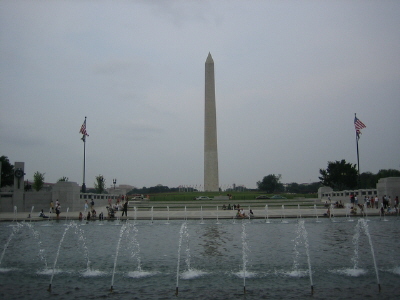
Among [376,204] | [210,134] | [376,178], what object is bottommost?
[376,204]

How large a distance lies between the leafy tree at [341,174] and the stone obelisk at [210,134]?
2451cm

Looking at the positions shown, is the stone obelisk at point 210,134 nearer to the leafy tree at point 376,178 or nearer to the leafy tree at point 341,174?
the leafy tree at point 341,174

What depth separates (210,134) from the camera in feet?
198

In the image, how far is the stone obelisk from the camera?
59.3 meters

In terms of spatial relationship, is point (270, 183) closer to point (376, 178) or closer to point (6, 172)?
point (376, 178)

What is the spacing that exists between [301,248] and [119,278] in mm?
7128

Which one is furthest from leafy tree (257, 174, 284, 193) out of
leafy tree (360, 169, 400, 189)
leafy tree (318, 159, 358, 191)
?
leafy tree (318, 159, 358, 191)

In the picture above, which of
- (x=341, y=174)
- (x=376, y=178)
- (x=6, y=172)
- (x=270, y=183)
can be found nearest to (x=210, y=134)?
(x=341, y=174)

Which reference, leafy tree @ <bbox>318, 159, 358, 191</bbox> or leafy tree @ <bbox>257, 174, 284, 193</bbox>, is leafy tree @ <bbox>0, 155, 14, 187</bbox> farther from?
leafy tree @ <bbox>257, 174, 284, 193</bbox>

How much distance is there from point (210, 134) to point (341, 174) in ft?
87.3

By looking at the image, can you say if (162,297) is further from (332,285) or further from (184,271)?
(332,285)

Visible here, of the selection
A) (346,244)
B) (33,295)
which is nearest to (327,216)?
(346,244)

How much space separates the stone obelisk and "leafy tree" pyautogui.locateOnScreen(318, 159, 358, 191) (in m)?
24.5

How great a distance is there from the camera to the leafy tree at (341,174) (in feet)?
Result: 240
